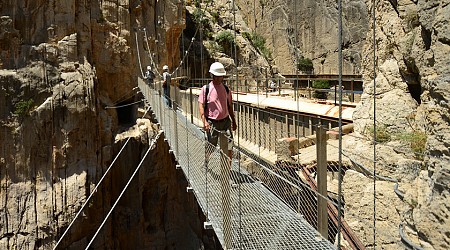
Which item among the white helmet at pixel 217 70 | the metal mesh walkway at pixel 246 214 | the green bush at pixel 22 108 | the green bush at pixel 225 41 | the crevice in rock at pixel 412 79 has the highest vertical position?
the green bush at pixel 225 41

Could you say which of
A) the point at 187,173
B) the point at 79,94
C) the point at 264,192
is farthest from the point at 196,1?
the point at 264,192

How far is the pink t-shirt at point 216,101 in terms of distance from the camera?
2.67 m

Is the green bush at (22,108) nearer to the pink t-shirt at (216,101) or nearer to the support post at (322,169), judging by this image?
the pink t-shirt at (216,101)

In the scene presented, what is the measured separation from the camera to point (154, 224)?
833 cm

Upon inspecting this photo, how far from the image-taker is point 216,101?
2691 millimetres

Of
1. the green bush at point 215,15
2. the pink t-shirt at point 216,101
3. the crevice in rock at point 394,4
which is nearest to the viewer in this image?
the pink t-shirt at point 216,101

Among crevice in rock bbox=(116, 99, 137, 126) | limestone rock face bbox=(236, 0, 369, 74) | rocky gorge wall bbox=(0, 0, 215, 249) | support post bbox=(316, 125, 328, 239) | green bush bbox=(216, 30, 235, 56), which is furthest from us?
limestone rock face bbox=(236, 0, 369, 74)

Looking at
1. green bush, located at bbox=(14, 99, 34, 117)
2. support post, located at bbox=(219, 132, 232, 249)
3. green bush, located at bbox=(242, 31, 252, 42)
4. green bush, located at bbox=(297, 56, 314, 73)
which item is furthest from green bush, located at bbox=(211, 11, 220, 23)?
support post, located at bbox=(219, 132, 232, 249)

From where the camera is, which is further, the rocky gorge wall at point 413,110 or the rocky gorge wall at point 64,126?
the rocky gorge wall at point 64,126

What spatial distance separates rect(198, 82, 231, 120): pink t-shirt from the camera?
2.67m

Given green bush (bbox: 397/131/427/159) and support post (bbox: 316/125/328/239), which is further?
green bush (bbox: 397/131/427/159)

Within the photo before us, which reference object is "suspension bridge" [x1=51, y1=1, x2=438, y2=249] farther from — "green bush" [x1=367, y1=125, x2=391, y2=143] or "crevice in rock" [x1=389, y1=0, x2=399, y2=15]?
"crevice in rock" [x1=389, y1=0, x2=399, y2=15]

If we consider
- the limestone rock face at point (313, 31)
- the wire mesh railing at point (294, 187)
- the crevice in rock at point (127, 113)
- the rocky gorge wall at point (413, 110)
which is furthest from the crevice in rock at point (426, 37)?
the limestone rock face at point (313, 31)

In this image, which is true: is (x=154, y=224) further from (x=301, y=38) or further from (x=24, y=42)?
(x=301, y=38)
